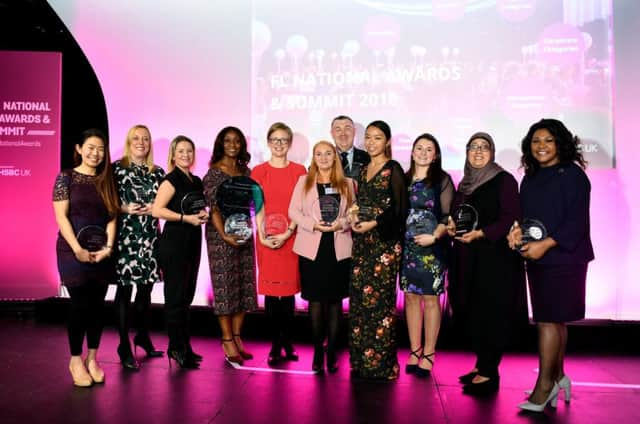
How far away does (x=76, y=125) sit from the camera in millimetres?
5582

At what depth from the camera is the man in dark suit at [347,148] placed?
4.02 metres

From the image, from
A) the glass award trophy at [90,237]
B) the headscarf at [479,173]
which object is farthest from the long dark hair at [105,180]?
the headscarf at [479,173]

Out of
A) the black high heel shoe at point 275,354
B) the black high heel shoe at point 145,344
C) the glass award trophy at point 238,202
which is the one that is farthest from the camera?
the black high heel shoe at point 145,344

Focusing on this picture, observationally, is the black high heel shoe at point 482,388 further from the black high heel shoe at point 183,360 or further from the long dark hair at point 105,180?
the long dark hair at point 105,180

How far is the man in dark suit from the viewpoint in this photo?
13.2 ft

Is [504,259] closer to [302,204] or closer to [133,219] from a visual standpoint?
[302,204]

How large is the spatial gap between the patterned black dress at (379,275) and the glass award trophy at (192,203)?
1044 millimetres

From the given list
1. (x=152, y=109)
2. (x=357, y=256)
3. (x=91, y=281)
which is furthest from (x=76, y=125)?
(x=357, y=256)

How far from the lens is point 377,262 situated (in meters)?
3.27

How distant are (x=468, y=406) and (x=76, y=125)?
4.69 metres

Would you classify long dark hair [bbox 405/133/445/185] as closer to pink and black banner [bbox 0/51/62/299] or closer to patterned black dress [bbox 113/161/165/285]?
patterned black dress [bbox 113/161/165/285]

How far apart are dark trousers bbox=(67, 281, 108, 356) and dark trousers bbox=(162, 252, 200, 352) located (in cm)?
43

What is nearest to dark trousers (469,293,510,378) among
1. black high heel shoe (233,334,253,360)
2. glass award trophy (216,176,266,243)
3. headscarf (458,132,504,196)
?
headscarf (458,132,504,196)

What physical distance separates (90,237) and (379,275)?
1.70m
